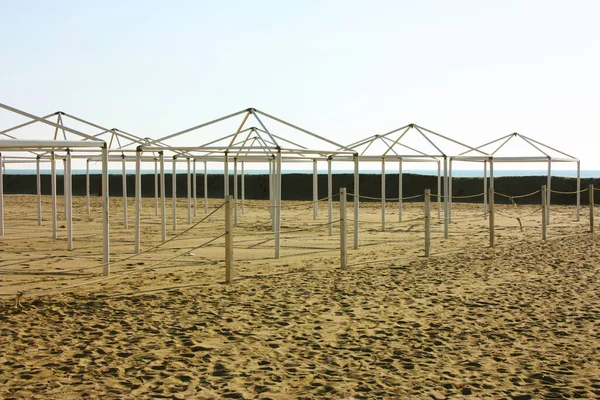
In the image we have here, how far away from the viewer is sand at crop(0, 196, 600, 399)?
16.4 feet

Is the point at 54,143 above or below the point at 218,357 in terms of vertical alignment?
above

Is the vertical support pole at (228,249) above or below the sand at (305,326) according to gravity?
above

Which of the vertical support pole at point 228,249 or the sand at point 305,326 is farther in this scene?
the vertical support pole at point 228,249

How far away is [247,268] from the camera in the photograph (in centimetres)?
1055

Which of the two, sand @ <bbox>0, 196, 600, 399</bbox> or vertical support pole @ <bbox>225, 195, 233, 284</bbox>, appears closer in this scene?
sand @ <bbox>0, 196, 600, 399</bbox>

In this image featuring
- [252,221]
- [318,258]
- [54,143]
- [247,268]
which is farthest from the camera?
[252,221]

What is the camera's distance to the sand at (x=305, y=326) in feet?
16.4

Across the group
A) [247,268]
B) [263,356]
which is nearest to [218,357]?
[263,356]

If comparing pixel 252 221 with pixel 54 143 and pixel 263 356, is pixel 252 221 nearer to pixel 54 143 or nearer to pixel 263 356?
pixel 54 143

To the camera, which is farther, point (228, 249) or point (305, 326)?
point (228, 249)

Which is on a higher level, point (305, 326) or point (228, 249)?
point (228, 249)

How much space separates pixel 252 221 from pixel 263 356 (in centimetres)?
1496

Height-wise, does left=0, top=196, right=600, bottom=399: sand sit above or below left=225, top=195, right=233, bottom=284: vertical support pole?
below

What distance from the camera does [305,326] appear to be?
22.0ft
